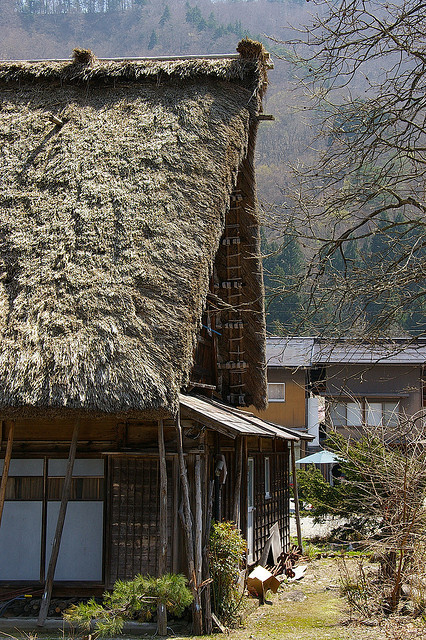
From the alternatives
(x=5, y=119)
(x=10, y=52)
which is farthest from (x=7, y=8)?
(x=5, y=119)

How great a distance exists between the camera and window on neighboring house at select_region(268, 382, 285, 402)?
30.3 meters

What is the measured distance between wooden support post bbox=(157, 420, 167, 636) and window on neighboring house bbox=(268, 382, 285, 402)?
72.3 ft

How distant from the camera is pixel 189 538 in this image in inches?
327

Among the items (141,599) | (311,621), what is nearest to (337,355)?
(311,621)

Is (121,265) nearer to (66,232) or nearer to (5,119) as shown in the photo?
(66,232)

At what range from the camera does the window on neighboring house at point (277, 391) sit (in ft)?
99.3

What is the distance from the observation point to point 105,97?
11391 millimetres

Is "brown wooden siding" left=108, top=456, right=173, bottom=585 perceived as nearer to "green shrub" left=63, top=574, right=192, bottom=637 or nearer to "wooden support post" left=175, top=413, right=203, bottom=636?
"wooden support post" left=175, top=413, right=203, bottom=636

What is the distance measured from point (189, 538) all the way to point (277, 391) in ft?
73.2

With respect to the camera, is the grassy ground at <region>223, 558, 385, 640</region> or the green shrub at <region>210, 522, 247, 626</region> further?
the green shrub at <region>210, 522, 247, 626</region>

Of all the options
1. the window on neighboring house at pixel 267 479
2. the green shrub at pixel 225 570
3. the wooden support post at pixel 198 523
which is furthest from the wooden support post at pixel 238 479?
the window on neighboring house at pixel 267 479

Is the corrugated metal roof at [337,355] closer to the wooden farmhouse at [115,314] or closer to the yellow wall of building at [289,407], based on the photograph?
the yellow wall of building at [289,407]

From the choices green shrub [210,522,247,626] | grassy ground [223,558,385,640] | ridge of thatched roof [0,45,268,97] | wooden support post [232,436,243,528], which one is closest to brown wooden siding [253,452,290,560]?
grassy ground [223,558,385,640]

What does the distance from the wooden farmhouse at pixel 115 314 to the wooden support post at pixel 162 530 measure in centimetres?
2
